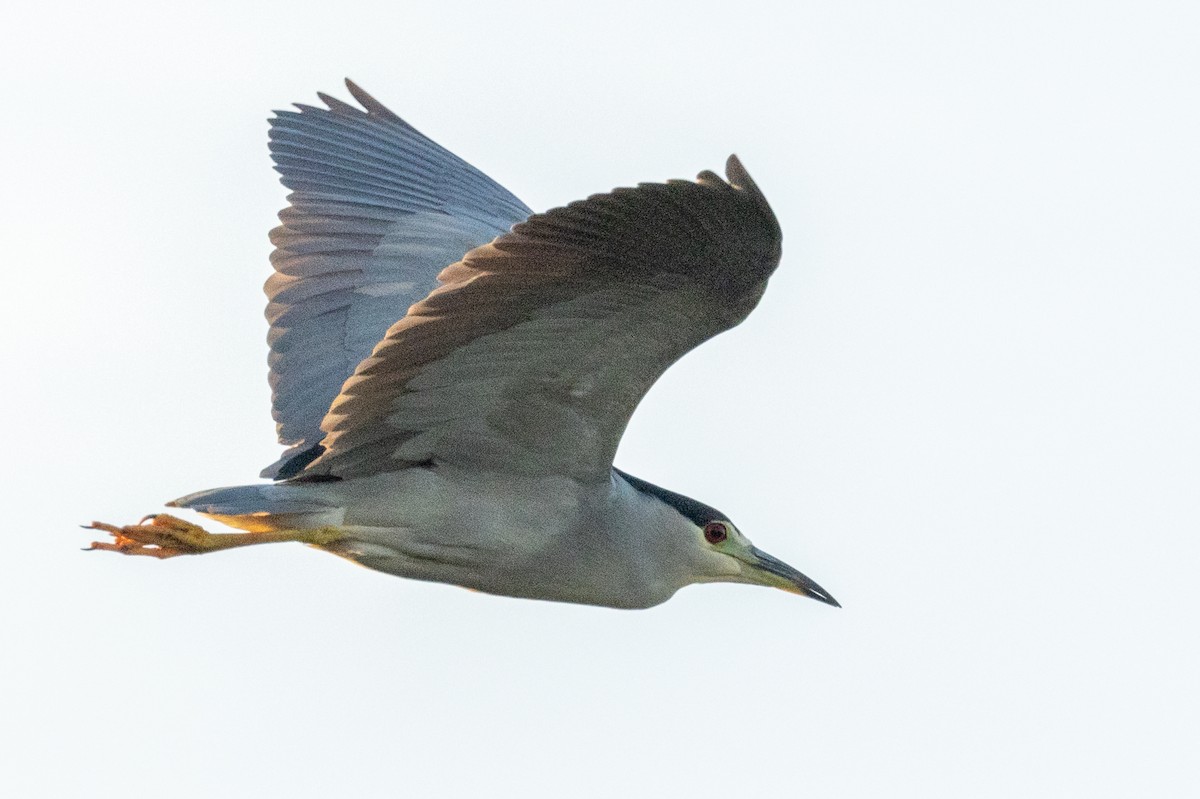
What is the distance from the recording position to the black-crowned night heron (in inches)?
262

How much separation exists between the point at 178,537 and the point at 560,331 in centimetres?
200

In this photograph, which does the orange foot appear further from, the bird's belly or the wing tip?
the wing tip

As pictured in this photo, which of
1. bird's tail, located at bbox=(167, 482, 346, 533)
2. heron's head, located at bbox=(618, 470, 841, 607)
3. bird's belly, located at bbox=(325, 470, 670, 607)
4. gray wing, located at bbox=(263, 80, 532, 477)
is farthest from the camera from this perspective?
gray wing, located at bbox=(263, 80, 532, 477)

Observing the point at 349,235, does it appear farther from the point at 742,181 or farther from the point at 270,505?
the point at 742,181

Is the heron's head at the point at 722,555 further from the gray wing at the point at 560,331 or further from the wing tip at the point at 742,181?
the wing tip at the point at 742,181

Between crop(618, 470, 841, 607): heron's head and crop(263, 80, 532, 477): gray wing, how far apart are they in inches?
59.2

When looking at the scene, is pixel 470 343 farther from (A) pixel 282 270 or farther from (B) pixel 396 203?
(B) pixel 396 203

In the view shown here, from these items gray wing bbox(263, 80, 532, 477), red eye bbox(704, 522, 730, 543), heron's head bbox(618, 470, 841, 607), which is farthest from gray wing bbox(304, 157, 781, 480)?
gray wing bbox(263, 80, 532, 477)

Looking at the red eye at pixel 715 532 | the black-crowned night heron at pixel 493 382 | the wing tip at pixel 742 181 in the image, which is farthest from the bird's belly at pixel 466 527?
the wing tip at pixel 742 181

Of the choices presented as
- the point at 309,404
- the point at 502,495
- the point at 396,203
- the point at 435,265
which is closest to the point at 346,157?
the point at 396,203

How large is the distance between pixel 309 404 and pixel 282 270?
94cm

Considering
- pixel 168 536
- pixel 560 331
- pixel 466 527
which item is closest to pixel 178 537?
pixel 168 536

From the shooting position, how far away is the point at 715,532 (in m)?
8.59

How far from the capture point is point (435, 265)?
31.6 feet
